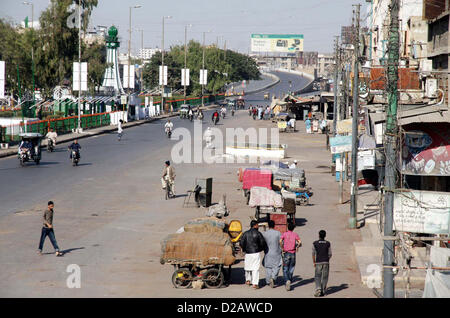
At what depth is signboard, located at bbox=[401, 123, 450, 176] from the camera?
65.9 feet

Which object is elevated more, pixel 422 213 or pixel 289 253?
pixel 422 213

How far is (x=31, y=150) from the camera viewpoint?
36625 mm

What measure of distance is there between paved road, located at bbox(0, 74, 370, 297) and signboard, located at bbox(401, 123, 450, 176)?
285 centimetres

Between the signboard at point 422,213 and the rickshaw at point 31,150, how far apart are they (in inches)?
933

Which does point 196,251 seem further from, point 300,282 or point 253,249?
point 300,282

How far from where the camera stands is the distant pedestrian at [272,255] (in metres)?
15.2

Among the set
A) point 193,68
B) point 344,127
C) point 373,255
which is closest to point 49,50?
point 344,127

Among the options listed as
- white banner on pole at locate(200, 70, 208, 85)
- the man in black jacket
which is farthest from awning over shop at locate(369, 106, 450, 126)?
white banner on pole at locate(200, 70, 208, 85)

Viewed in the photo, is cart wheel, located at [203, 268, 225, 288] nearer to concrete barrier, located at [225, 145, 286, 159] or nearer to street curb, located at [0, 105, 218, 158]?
street curb, located at [0, 105, 218, 158]

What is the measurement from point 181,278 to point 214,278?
700mm

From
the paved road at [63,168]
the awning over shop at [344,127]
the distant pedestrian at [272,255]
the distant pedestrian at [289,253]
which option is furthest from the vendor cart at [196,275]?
the awning over shop at [344,127]

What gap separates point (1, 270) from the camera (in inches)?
635
